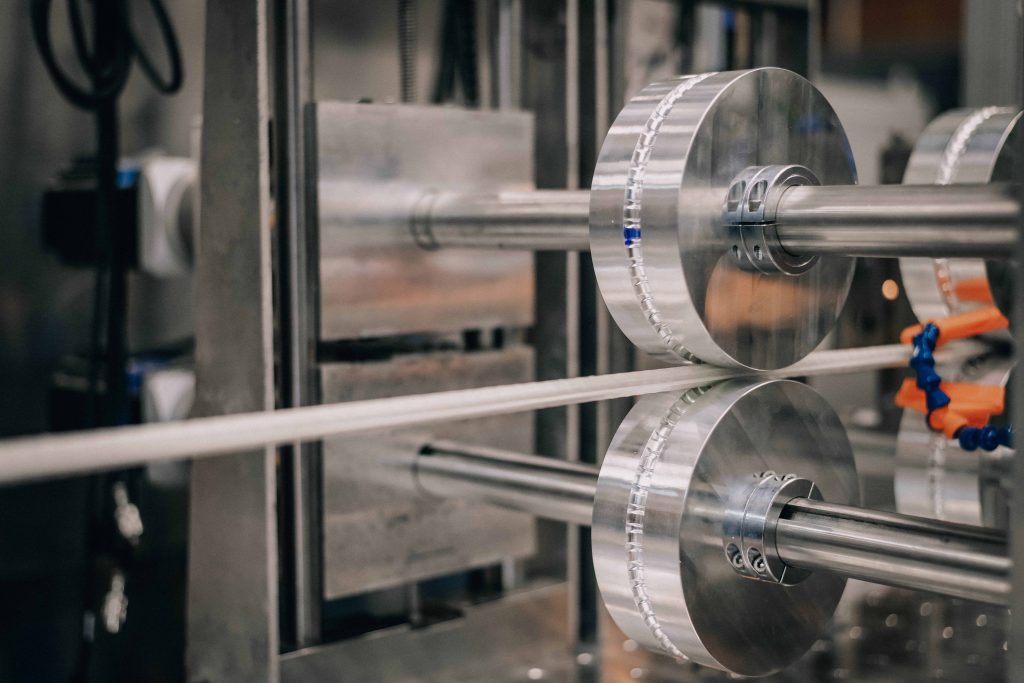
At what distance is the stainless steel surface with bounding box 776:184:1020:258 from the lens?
476mm

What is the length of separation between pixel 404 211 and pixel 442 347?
0.45 feet

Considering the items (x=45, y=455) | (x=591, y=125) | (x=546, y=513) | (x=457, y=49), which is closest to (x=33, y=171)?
(x=457, y=49)

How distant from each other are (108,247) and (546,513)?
1.76ft

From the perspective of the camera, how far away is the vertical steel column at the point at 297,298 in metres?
0.79

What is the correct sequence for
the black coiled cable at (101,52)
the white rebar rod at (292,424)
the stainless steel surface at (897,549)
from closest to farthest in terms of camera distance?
the white rebar rod at (292,424), the stainless steel surface at (897,549), the black coiled cable at (101,52)

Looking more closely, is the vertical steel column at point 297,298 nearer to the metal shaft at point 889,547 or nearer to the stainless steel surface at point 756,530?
the metal shaft at point 889,547

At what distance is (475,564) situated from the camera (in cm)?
92

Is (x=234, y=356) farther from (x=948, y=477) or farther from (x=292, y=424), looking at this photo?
(x=948, y=477)

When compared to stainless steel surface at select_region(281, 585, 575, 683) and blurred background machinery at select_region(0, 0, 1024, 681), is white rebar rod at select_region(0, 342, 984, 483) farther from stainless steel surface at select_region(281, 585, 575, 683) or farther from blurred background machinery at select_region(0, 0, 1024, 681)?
stainless steel surface at select_region(281, 585, 575, 683)

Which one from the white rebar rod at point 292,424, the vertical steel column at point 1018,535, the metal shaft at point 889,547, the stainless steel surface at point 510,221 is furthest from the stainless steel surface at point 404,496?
the vertical steel column at point 1018,535

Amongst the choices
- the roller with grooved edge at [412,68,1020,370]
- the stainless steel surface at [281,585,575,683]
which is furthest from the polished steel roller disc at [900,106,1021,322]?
the stainless steel surface at [281,585,575,683]

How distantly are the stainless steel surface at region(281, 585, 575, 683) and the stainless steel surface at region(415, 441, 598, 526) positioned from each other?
0.44 feet

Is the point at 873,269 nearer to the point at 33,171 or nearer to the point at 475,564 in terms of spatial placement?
the point at 475,564

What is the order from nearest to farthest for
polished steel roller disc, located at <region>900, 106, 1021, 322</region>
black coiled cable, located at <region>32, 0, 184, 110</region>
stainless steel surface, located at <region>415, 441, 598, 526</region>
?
stainless steel surface, located at <region>415, 441, 598, 526</region>, polished steel roller disc, located at <region>900, 106, 1021, 322</region>, black coiled cable, located at <region>32, 0, 184, 110</region>
